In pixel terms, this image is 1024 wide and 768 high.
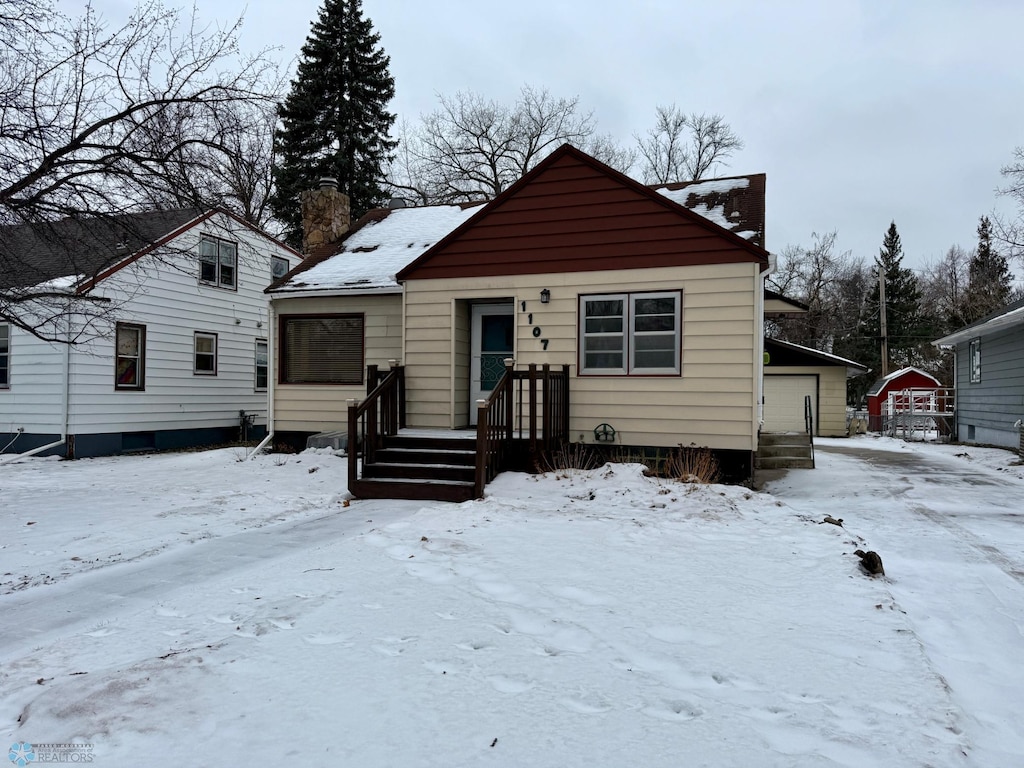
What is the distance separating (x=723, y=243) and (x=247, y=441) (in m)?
12.9

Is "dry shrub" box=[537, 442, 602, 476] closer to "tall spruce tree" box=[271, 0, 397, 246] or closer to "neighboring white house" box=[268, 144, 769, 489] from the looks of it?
"neighboring white house" box=[268, 144, 769, 489]

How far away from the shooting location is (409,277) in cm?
1013

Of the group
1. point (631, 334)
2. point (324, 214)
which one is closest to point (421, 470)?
point (631, 334)

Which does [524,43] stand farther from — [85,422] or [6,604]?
[6,604]

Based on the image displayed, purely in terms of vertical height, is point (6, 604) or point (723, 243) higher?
point (723, 243)

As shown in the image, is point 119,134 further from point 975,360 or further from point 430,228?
point 975,360

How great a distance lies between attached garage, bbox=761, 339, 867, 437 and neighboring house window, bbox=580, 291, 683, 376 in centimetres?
1287

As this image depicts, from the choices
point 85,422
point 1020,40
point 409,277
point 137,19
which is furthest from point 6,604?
point 1020,40

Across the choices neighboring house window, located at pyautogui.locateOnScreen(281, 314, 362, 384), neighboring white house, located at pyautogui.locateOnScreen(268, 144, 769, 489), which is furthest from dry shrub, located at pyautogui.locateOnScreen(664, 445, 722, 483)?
neighboring house window, located at pyautogui.locateOnScreen(281, 314, 362, 384)

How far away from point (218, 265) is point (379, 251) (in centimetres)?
621

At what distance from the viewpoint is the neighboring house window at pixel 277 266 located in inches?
689

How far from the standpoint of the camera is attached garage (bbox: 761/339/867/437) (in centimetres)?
2048

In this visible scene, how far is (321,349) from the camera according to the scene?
11.8 meters

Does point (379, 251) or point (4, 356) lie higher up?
point (379, 251)
